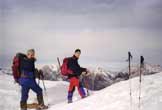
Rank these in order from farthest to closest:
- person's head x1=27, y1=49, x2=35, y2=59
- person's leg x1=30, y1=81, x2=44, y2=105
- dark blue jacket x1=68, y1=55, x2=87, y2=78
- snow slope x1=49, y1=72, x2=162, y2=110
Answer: person's leg x1=30, y1=81, x2=44, y2=105 → dark blue jacket x1=68, y1=55, x2=87, y2=78 → person's head x1=27, y1=49, x2=35, y2=59 → snow slope x1=49, y1=72, x2=162, y2=110

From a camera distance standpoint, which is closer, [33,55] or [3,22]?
[33,55]

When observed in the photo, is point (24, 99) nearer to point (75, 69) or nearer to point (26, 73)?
point (26, 73)

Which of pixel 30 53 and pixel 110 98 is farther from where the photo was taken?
pixel 30 53

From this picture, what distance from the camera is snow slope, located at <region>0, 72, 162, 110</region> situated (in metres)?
6.87

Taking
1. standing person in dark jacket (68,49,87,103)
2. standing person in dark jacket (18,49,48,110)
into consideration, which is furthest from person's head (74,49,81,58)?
standing person in dark jacket (18,49,48,110)

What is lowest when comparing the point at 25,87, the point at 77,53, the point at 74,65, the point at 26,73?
the point at 25,87

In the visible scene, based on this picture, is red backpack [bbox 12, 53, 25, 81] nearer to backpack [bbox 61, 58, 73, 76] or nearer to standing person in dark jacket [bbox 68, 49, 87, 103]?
backpack [bbox 61, 58, 73, 76]

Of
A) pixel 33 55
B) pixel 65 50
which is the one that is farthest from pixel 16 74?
pixel 65 50

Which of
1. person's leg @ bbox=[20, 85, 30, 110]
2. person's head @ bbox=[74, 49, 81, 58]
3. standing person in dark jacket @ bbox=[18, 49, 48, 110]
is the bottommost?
person's leg @ bbox=[20, 85, 30, 110]

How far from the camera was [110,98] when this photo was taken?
7.52 m

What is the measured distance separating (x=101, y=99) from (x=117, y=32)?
1.89 metres

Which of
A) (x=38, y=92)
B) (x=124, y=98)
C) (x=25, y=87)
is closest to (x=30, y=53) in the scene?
(x=25, y=87)

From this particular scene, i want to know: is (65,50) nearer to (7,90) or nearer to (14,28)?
(14,28)

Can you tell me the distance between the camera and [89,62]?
8.80 metres
